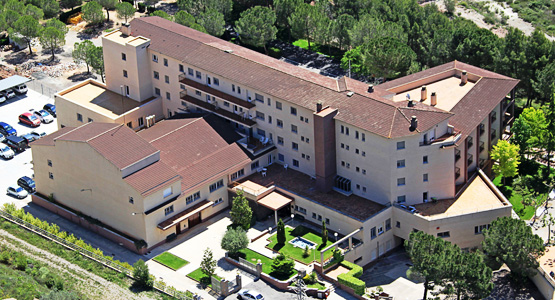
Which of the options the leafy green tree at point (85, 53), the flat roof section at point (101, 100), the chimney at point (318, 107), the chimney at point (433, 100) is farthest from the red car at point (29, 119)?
the chimney at point (433, 100)

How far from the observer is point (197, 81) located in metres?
122

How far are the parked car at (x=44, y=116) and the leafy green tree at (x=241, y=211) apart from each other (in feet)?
125

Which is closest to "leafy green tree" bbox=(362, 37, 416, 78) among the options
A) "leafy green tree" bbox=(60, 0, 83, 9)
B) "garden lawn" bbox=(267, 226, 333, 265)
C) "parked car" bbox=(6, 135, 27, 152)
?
"garden lawn" bbox=(267, 226, 333, 265)

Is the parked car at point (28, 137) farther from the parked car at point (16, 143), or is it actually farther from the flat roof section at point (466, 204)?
the flat roof section at point (466, 204)

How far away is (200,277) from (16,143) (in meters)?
39.3

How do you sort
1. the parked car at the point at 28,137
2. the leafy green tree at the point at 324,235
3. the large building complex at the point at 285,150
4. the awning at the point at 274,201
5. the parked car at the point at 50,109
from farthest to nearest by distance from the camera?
1. the parked car at the point at 50,109
2. the parked car at the point at 28,137
3. the awning at the point at 274,201
4. the large building complex at the point at 285,150
5. the leafy green tree at the point at 324,235

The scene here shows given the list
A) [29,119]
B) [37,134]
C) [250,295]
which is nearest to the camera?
[250,295]

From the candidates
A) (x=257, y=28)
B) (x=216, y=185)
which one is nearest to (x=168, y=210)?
(x=216, y=185)

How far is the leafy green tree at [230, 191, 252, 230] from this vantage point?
109m

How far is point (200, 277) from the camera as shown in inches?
4058

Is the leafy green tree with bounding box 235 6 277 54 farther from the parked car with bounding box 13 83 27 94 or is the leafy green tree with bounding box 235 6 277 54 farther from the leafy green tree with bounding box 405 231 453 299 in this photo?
the leafy green tree with bounding box 405 231 453 299

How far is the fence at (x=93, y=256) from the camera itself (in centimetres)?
9975

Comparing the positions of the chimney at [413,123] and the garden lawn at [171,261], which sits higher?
the chimney at [413,123]

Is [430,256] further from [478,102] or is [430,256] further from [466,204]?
[478,102]
